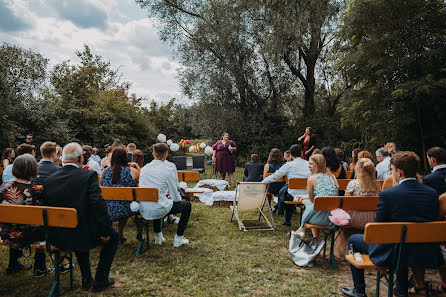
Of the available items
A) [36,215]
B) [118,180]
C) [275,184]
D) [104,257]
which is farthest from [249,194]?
[36,215]

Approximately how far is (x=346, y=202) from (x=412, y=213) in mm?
1290

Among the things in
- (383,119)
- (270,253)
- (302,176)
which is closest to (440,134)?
(383,119)

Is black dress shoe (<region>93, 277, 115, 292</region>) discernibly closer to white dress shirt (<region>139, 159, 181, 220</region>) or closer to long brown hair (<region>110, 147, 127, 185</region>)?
white dress shirt (<region>139, 159, 181, 220</region>)

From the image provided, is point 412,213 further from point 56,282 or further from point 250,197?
point 56,282

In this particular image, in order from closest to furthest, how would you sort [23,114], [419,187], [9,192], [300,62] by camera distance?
[419,187]
[9,192]
[23,114]
[300,62]

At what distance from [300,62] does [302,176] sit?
40.8 feet

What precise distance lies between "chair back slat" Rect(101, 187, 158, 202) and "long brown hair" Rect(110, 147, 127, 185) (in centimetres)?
22

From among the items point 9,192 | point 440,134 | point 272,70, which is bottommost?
point 9,192

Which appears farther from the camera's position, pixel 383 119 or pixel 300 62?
pixel 300 62

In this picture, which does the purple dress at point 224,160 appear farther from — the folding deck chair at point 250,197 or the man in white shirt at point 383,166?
the man in white shirt at point 383,166

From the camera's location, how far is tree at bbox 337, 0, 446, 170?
367 inches

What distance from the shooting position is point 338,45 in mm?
11062

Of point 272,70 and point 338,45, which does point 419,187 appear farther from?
point 272,70

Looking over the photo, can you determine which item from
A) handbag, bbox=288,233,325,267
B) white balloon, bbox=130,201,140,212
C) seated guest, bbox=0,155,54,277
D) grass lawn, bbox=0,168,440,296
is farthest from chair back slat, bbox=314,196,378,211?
seated guest, bbox=0,155,54,277
